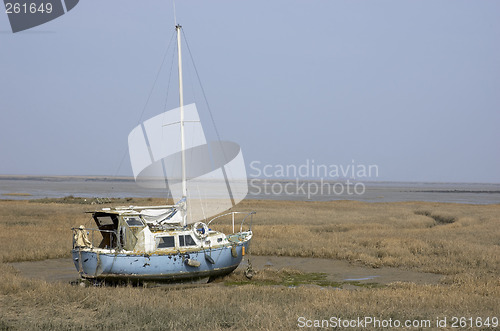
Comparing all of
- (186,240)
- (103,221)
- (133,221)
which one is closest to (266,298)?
(186,240)

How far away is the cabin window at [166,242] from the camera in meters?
19.2

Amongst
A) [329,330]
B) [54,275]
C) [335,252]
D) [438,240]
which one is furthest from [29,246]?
[438,240]

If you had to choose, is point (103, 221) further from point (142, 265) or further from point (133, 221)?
point (142, 265)

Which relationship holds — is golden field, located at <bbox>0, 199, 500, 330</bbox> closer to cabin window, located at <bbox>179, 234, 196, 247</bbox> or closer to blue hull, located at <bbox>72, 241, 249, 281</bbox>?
blue hull, located at <bbox>72, 241, 249, 281</bbox>

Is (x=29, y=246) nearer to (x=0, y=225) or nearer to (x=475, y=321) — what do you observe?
(x=0, y=225)

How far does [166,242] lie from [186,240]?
0.81 metres

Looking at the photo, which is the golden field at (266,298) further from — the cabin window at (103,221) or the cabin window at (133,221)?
the cabin window at (103,221)

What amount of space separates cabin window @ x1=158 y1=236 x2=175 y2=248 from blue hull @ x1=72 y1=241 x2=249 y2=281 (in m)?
0.48

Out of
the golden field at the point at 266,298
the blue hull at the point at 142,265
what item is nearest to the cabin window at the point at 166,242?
the blue hull at the point at 142,265

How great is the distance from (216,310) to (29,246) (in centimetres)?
1695

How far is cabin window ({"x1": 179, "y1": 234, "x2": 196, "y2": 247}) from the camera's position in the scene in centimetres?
1958

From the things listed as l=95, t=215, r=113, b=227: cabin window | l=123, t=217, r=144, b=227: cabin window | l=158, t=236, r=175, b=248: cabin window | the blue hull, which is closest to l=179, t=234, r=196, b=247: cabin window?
l=158, t=236, r=175, b=248: cabin window

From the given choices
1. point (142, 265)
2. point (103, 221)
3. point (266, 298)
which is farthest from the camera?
point (103, 221)

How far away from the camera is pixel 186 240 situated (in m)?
19.7
